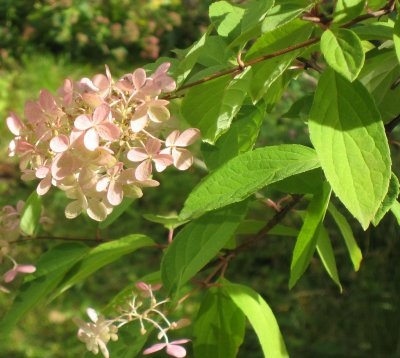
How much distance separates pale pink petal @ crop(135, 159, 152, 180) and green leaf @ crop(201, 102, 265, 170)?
0.11 metres

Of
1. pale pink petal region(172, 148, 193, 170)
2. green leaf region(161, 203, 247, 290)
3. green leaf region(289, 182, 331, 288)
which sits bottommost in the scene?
green leaf region(161, 203, 247, 290)

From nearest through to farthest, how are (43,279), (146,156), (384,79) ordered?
(146,156), (384,79), (43,279)

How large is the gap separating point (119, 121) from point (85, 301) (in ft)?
7.64

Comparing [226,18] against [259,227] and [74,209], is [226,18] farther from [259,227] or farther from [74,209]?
[259,227]

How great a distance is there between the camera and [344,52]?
62 cm

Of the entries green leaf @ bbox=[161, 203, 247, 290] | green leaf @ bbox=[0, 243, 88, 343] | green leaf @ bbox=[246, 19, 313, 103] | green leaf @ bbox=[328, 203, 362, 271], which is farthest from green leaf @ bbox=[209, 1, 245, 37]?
green leaf @ bbox=[0, 243, 88, 343]

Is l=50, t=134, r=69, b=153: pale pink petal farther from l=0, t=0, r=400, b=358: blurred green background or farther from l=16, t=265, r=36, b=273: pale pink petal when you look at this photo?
l=0, t=0, r=400, b=358: blurred green background

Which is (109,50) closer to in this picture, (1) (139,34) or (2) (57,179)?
(1) (139,34)

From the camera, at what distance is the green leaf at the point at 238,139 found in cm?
79

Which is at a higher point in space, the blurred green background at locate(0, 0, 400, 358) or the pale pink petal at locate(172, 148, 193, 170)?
the pale pink petal at locate(172, 148, 193, 170)

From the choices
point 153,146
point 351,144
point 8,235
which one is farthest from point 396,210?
point 8,235

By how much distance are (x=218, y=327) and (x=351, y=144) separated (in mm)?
445

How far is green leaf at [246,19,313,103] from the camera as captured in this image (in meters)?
0.69

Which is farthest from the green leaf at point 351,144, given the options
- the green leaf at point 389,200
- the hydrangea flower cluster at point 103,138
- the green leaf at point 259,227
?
the green leaf at point 259,227
